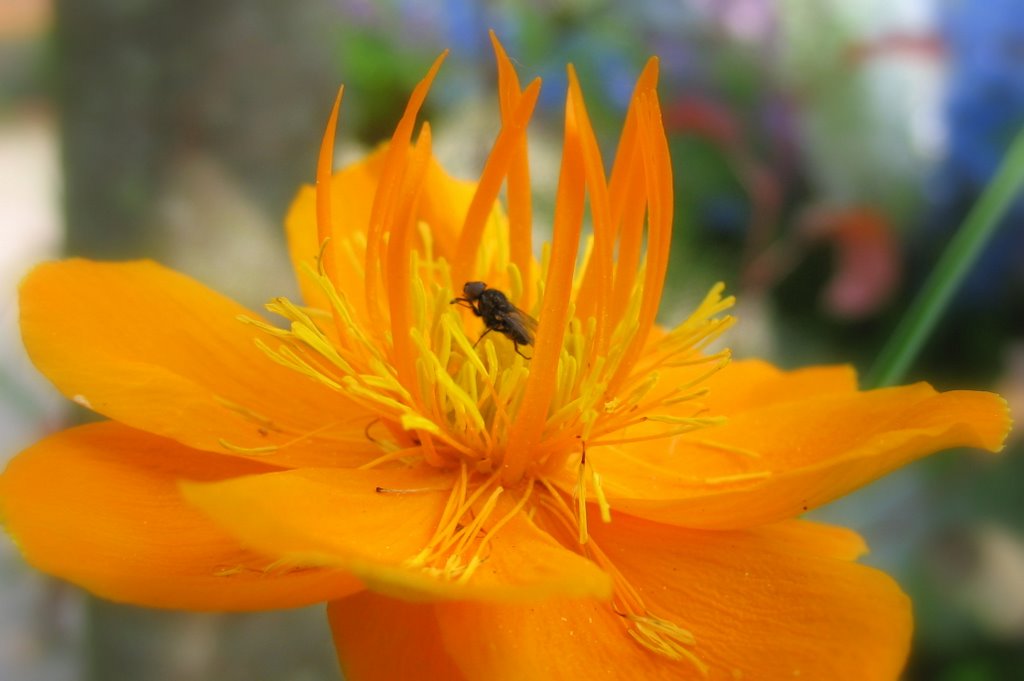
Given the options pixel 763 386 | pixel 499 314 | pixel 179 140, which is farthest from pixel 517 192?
pixel 179 140

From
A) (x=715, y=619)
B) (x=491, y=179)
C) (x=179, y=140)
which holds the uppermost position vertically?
(x=491, y=179)

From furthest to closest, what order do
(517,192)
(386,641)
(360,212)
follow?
1. (360,212)
2. (517,192)
3. (386,641)

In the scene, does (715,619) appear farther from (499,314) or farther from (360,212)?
(360,212)

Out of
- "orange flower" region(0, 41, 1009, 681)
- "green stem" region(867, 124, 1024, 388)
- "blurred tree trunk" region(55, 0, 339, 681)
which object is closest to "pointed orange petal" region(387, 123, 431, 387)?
"orange flower" region(0, 41, 1009, 681)

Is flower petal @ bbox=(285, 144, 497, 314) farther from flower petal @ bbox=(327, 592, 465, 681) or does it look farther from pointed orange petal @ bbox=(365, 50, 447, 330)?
flower petal @ bbox=(327, 592, 465, 681)

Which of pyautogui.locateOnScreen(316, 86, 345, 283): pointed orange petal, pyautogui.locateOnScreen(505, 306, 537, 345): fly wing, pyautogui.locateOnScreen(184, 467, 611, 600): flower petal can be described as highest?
pyautogui.locateOnScreen(316, 86, 345, 283): pointed orange petal

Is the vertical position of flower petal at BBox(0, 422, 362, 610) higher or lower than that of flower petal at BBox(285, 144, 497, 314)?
lower
